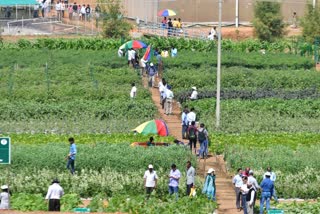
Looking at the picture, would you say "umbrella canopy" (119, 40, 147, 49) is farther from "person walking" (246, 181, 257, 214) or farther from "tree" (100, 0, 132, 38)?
"person walking" (246, 181, 257, 214)

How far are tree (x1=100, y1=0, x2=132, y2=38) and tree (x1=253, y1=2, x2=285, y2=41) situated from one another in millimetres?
7777

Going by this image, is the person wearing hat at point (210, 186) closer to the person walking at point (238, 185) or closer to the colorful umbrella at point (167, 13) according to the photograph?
the person walking at point (238, 185)

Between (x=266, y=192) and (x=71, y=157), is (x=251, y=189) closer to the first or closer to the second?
(x=266, y=192)

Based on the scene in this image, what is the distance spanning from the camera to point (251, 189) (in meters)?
34.8

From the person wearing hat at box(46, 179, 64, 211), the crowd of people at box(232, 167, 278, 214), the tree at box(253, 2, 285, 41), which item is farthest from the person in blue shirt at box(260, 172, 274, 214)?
the tree at box(253, 2, 285, 41)

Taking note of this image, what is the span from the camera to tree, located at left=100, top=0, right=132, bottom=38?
245 ft

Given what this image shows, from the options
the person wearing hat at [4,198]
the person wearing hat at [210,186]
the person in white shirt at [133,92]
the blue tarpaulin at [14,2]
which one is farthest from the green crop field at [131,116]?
the blue tarpaulin at [14,2]

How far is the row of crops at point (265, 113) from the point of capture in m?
39.4

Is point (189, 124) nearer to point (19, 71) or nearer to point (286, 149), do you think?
point (286, 149)

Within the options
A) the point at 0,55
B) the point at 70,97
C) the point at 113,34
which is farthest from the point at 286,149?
the point at 113,34

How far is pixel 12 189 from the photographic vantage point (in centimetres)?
3747

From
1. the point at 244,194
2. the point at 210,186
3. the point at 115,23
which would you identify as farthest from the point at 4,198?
the point at 115,23

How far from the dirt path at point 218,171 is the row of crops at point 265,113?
41cm

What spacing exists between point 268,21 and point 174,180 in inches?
1618
